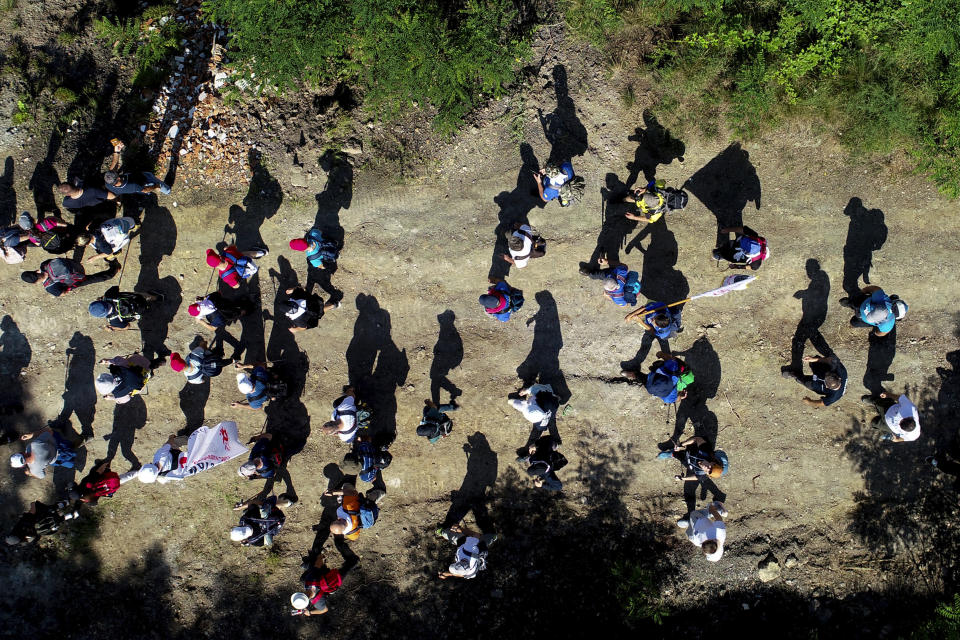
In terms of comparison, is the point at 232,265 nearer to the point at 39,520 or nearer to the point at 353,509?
the point at 353,509

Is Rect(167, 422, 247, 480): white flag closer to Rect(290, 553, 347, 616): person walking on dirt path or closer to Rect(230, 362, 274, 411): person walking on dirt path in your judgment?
Rect(230, 362, 274, 411): person walking on dirt path

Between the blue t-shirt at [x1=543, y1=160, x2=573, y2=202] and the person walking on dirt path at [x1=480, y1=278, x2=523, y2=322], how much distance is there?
78.7 inches

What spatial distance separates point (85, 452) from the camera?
11.2 metres

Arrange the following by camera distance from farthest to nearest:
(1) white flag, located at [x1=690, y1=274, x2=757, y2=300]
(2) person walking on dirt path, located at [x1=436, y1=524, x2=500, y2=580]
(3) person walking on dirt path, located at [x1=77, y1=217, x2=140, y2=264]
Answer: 1. (2) person walking on dirt path, located at [x1=436, y1=524, x2=500, y2=580]
2. (3) person walking on dirt path, located at [x1=77, y1=217, x2=140, y2=264]
3. (1) white flag, located at [x1=690, y1=274, x2=757, y2=300]

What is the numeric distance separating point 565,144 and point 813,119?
202 inches

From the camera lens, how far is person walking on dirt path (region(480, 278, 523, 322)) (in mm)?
9523

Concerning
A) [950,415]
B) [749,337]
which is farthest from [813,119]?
[950,415]

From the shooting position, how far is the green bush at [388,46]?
9.56 metres

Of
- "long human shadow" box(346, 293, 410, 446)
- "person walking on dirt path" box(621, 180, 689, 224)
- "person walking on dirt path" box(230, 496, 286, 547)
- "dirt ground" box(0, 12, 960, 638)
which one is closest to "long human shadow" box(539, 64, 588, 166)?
"dirt ground" box(0, 12, 960, 638)

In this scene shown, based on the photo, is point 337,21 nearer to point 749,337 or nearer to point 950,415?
point 749,337

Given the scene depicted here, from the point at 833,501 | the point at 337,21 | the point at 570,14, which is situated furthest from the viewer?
the point at 833,501

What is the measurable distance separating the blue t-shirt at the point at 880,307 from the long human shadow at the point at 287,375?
37.8 ft

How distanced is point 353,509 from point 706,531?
24.1 ft

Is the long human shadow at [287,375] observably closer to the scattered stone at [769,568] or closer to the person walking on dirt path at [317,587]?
the person walking on dirt path at [317,587]
